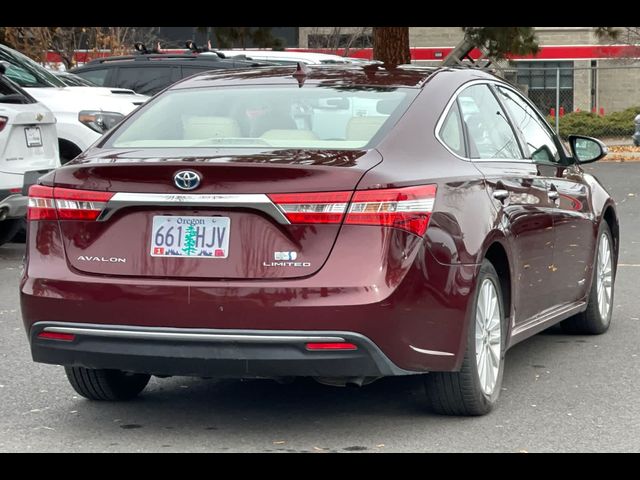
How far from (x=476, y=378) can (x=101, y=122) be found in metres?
8.56

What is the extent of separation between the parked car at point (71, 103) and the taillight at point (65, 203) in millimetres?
7788

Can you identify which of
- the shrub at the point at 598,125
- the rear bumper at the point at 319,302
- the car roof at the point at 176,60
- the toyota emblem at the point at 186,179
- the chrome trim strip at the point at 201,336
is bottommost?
the shrub at the point at 598,125

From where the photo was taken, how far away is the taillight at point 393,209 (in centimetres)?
551

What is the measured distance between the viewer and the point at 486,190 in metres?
6.34

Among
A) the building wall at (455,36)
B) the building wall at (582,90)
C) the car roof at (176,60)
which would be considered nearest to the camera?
the car roof at (176,60)

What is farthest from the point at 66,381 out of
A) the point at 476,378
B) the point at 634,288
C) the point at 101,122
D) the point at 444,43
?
the point at 444,43

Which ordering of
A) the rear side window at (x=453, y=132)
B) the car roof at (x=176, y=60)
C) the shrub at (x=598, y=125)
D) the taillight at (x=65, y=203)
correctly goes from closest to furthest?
the taillight at (x=65, y=203) < the rear side window at (x=453, y=132) < the car roof at (x=176, y=60) < the shrub at (x=598, y=125)

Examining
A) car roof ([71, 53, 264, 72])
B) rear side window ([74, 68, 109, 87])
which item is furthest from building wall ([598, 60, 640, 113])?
rear side window ([74, 68, 109, 87])

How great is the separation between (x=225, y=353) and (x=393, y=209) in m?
0.88

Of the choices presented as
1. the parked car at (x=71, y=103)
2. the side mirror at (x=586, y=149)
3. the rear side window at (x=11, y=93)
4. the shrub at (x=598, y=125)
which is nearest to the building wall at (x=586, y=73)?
the shrub at (x=598, y=125)

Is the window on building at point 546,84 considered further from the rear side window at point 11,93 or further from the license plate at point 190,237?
the license plate at point 190,237

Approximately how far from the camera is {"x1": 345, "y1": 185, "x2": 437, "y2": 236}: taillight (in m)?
5.51

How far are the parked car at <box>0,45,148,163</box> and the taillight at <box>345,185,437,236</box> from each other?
839cm
